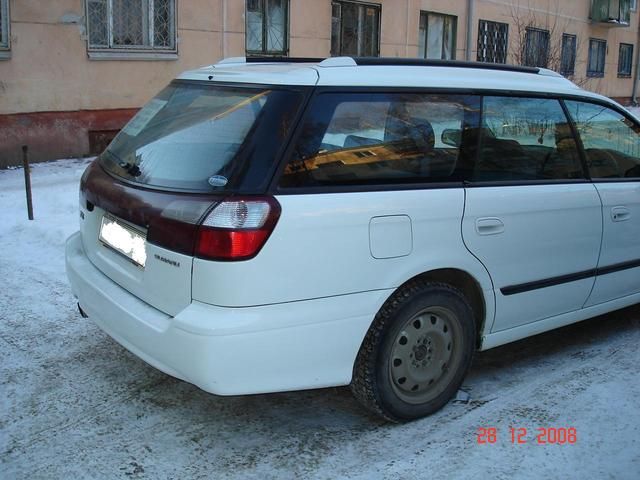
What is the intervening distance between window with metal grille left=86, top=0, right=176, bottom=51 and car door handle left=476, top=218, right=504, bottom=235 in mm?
8025

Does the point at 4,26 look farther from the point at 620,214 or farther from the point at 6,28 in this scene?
the point at 620,214

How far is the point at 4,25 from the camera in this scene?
9.18 meters

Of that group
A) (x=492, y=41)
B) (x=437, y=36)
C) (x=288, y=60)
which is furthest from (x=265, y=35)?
(x=288, y=60)

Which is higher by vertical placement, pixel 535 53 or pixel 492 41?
pixel 492 41

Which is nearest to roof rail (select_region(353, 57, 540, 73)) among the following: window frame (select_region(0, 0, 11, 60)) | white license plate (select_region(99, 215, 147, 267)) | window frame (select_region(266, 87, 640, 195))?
window frame (select_region(266, 87, 640, 195))

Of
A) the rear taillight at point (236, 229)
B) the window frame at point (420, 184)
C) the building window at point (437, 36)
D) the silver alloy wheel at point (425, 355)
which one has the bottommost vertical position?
the silver alloy wheel at point (425, 355)

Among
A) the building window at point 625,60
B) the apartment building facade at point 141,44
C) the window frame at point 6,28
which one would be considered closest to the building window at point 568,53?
the building window at point 625,60

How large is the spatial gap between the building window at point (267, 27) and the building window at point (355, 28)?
1283mm

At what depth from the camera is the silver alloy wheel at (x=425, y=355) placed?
11.0ft

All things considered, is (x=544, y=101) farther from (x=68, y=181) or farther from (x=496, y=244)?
(x=68, y=181)

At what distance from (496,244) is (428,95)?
2.65 feet

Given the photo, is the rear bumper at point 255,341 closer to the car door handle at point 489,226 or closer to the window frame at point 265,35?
the car door handle at point 489,226

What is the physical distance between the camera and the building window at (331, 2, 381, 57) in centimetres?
1368

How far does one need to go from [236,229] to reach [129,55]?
838 centimetres
